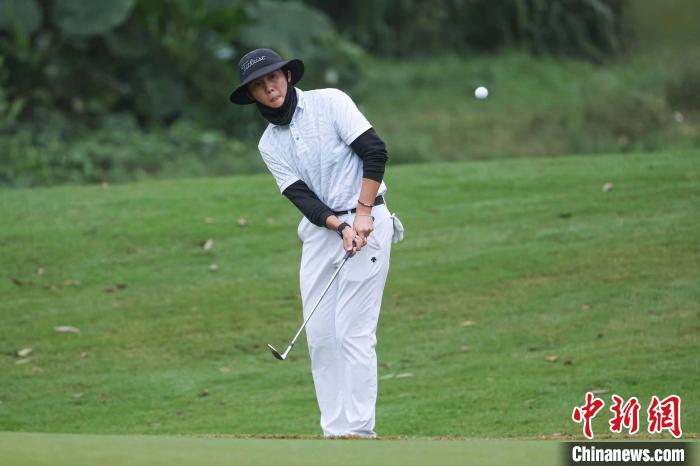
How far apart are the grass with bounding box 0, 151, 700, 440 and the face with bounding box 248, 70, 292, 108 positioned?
2.19 meters

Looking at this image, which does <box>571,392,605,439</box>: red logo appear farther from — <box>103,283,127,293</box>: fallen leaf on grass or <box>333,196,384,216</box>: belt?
<box>103,283,127,293</box>: fallen leaf on grass

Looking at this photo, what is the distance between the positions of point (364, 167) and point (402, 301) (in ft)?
13.9

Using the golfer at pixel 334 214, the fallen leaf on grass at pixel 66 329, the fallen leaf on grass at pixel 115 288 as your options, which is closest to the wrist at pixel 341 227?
the golfer at pixel 334 214

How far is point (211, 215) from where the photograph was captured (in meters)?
11.2

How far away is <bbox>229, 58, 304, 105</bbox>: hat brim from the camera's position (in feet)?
17.8

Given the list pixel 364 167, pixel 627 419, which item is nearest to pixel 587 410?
pixel 627 419

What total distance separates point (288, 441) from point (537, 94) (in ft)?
49.0

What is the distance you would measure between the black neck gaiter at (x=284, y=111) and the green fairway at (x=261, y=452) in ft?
6.02

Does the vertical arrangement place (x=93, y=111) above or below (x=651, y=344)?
above

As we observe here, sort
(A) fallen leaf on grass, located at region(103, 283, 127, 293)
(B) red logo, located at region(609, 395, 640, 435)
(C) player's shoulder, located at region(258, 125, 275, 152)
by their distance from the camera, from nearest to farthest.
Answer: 1. (C) player's shoulder, located at region(258, 125, 275, 152)
2. (B) red logo, located at region(609, 395, 640, 435)
3. (A) fallen leaf on grass, located at region(103, 283, 127, 293)

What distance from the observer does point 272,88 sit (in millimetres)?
5473

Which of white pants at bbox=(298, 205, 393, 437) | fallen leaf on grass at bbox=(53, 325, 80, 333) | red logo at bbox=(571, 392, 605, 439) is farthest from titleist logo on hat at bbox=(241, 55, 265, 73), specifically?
fallen leaf on grass at bbox=(53, 325, 80, 333)

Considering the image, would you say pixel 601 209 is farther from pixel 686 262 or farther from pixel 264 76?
pixel 264 76

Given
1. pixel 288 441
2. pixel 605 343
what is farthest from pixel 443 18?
pixel 288 441
